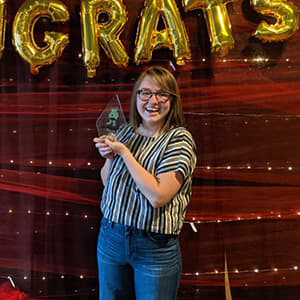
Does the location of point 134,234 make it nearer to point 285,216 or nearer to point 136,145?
point 136,145

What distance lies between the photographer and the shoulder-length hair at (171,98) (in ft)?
4.09

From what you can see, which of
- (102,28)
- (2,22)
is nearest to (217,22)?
(102,28)

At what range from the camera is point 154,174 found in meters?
1.20

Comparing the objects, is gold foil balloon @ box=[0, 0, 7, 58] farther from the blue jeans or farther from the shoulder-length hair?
the blue jeans

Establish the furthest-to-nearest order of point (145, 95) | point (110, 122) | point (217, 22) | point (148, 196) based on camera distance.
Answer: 1. point (217, 22)
2. point (110, 122)
3. point (145, 95)
4. point (148, 196)

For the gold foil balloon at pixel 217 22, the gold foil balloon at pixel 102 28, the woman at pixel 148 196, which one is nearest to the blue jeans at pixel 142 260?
the woman at pixel 148 196

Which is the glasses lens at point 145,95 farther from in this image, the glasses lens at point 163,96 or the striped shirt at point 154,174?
the striped shirt at point 154,174

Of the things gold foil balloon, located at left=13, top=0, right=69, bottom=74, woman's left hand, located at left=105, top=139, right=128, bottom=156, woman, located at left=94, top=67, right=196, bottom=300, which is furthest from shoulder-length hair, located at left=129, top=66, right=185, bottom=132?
gold foil balloon, located at left=13, top=0, right=69, bottom=74

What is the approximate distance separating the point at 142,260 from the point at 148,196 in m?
0.22

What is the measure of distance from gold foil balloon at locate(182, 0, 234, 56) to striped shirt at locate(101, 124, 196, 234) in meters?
0.48

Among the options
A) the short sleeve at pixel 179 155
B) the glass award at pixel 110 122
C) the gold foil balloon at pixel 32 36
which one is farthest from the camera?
the gold foil balloon at pixel 32 36

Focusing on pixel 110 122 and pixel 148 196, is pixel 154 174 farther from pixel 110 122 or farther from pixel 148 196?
pixel 110 122

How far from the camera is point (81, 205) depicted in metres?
1.63

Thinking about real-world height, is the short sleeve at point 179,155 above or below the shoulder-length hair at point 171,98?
below
